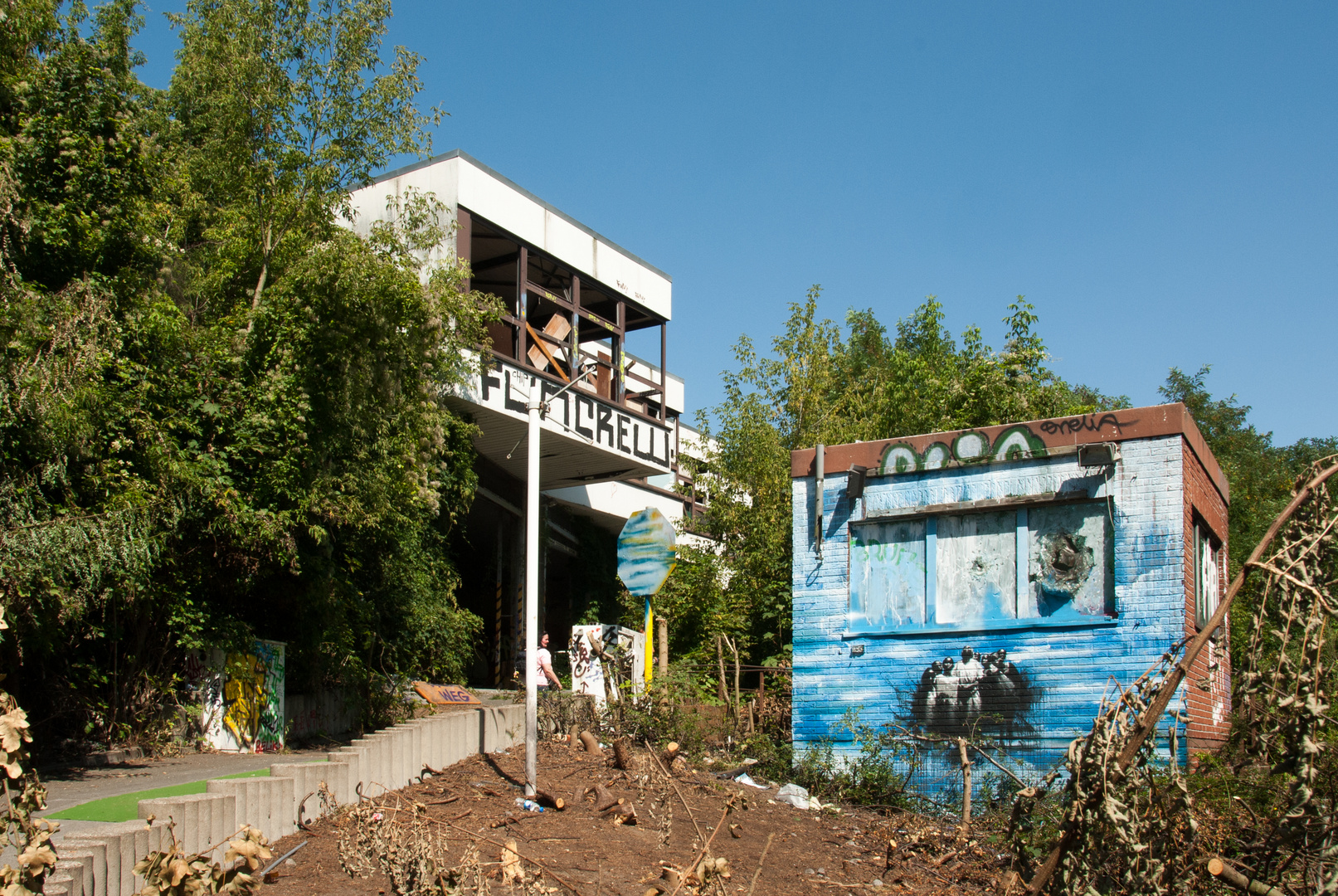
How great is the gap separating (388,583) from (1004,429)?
10.7m

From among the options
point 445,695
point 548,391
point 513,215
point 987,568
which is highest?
point 513,215

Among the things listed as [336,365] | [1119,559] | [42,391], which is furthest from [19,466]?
[1119,559]

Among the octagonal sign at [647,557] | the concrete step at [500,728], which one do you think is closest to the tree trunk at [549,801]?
the concrete step at [500,728]

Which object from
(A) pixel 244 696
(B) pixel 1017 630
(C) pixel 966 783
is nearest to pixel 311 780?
(A) pixel 244 696

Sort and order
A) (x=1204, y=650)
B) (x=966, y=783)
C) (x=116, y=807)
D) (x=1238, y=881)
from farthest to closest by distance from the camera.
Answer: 1. (x=1204, y=650)
2. (x=966, y=783)
3. (x=116, y=807)
4. (x=1238, y=881)

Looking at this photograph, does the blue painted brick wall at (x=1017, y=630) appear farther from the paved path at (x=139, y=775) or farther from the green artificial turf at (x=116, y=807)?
the green artificial turf at (x=116, y=807)

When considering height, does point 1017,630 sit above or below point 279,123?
below

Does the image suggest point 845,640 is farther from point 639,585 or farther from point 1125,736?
point 1125,736

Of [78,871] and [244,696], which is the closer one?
[78,871]

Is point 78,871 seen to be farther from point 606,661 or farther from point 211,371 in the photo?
point 606,661

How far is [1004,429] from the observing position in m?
13.5

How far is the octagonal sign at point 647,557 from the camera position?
645 inches

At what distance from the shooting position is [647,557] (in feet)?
54.2

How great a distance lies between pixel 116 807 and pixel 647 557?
8.78 m
